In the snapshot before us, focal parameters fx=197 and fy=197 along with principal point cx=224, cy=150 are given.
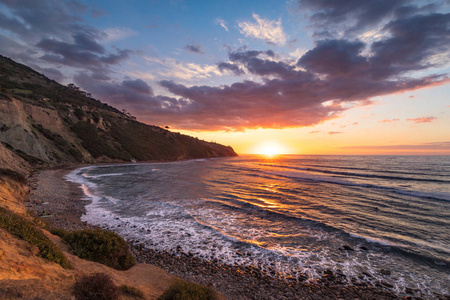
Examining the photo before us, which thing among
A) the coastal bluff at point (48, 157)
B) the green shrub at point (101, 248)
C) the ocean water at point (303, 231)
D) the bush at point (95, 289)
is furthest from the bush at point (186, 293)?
the ocean water at point (303, 231)

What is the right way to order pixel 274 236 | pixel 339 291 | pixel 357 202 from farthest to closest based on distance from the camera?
pixel 357 202, pixel 274 236, pixel 339 291

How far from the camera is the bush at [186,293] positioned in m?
5.48

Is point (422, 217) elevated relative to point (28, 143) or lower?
lower

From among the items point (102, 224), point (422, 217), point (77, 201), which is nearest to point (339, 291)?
point (102, 224)

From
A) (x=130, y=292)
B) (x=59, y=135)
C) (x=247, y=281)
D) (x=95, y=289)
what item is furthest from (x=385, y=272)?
(x=59, y=135)

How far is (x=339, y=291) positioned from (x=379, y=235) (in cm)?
734

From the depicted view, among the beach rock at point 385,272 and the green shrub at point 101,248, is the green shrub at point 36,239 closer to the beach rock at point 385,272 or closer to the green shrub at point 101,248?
the green shrub at point 101,248

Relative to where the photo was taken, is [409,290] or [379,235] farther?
[379,235]

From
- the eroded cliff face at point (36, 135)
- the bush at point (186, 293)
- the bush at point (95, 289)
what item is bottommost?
the bush at point (186, 293)

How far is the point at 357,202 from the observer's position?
20.9 metres

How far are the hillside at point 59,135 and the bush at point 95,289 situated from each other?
21.6 metres

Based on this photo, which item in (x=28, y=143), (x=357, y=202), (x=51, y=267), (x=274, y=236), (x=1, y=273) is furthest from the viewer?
(x=28, y=143)

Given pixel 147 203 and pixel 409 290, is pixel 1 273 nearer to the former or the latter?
pixel 409 290

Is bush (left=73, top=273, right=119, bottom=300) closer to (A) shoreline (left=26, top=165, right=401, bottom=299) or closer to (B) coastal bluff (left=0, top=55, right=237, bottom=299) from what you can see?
(B) coastal bluff (left=0, top=55, right=237, bottom=299)
